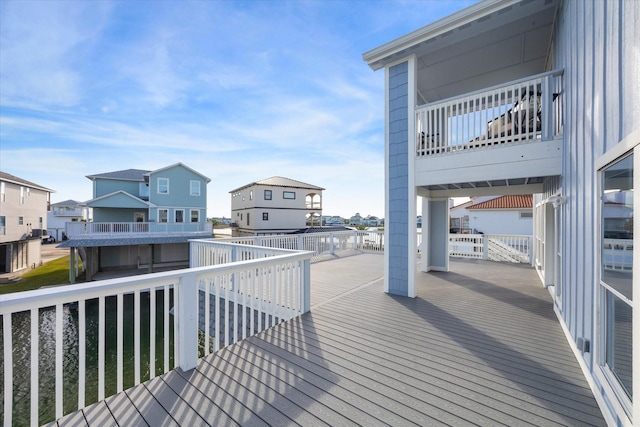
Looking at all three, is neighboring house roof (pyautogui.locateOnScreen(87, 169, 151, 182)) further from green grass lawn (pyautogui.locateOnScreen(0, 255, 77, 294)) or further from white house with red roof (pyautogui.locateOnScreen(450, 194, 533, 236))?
white house with red roof (pyautogui.locateOnScreen(450, 194, 533, 236))

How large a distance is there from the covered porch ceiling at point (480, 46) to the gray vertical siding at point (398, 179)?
1.60ft

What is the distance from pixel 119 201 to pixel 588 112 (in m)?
22.1

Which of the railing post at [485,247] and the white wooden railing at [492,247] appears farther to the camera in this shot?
the railing post at [485,247]

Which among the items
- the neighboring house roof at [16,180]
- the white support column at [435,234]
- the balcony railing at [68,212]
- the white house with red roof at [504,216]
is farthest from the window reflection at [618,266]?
the balcony railing at [68,212]

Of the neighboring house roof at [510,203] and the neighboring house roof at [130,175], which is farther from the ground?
the neighboring house roof at [130,175]

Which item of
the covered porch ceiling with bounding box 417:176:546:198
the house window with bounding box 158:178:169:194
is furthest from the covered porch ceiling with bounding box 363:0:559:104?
the house window with bounding box 158:178:169:194

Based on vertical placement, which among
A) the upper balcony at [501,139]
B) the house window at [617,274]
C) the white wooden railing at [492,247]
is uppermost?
the upper balcony at [501,139]

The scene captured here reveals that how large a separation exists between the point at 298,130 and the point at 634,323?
48.5 feet

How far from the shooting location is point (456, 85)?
21.5 ft

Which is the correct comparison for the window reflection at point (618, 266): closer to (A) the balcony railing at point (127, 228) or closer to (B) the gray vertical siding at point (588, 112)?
(B) the gray vertical siding at point (588, 112)

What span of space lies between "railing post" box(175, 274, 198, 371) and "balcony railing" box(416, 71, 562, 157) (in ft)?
15.0

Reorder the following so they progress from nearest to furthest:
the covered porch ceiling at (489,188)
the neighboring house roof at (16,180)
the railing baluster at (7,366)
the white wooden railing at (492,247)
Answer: the railing baluster at (7,366) < the covered porch ceiling at (489,188) < the white wooden railing at (492,247) < the neighboring house roof at (16,180)

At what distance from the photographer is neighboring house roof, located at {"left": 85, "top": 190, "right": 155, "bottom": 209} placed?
55.9ft

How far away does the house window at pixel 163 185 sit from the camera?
18.8 meters
